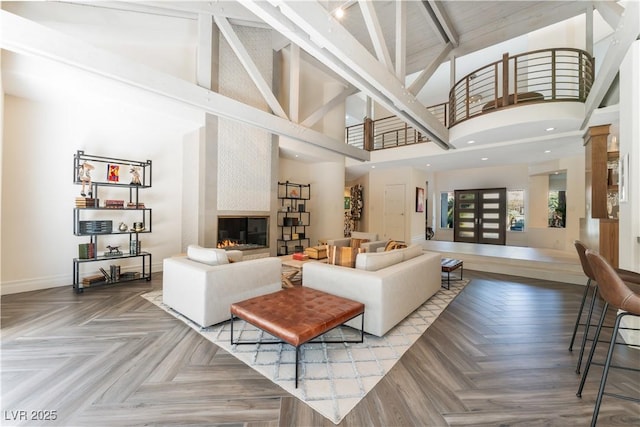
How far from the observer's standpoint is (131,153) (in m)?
4.73

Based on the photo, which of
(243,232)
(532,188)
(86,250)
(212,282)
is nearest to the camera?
(212,282)

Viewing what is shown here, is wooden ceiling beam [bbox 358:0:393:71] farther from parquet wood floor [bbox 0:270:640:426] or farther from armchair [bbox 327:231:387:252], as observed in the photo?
parquet wood floor [bbox 0:270:640:426]

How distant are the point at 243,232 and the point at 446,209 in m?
8.26

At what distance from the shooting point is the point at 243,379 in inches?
75.2

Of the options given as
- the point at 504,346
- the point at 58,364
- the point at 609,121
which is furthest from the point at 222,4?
the point at 609,121

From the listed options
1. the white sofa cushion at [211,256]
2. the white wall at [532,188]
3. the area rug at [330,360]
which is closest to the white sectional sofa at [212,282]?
the white sofa cushion at [211,256]

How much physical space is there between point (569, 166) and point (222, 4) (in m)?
8.89

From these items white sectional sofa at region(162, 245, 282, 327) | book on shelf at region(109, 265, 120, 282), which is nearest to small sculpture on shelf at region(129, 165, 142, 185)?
book on shelf at region(109, 265, 120, 282)

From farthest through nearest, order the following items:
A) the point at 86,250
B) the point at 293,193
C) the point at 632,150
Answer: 1. the point at 293,193
2. the point at 86,250
3. the point at 632,150

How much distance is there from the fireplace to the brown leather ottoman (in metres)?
3.09

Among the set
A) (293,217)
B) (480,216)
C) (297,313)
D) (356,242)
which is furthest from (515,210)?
(297,313)

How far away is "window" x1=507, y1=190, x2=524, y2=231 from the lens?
8.60 metres

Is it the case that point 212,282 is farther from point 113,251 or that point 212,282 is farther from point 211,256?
point 113,251

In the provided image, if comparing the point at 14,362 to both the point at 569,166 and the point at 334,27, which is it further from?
the point at 569,166
